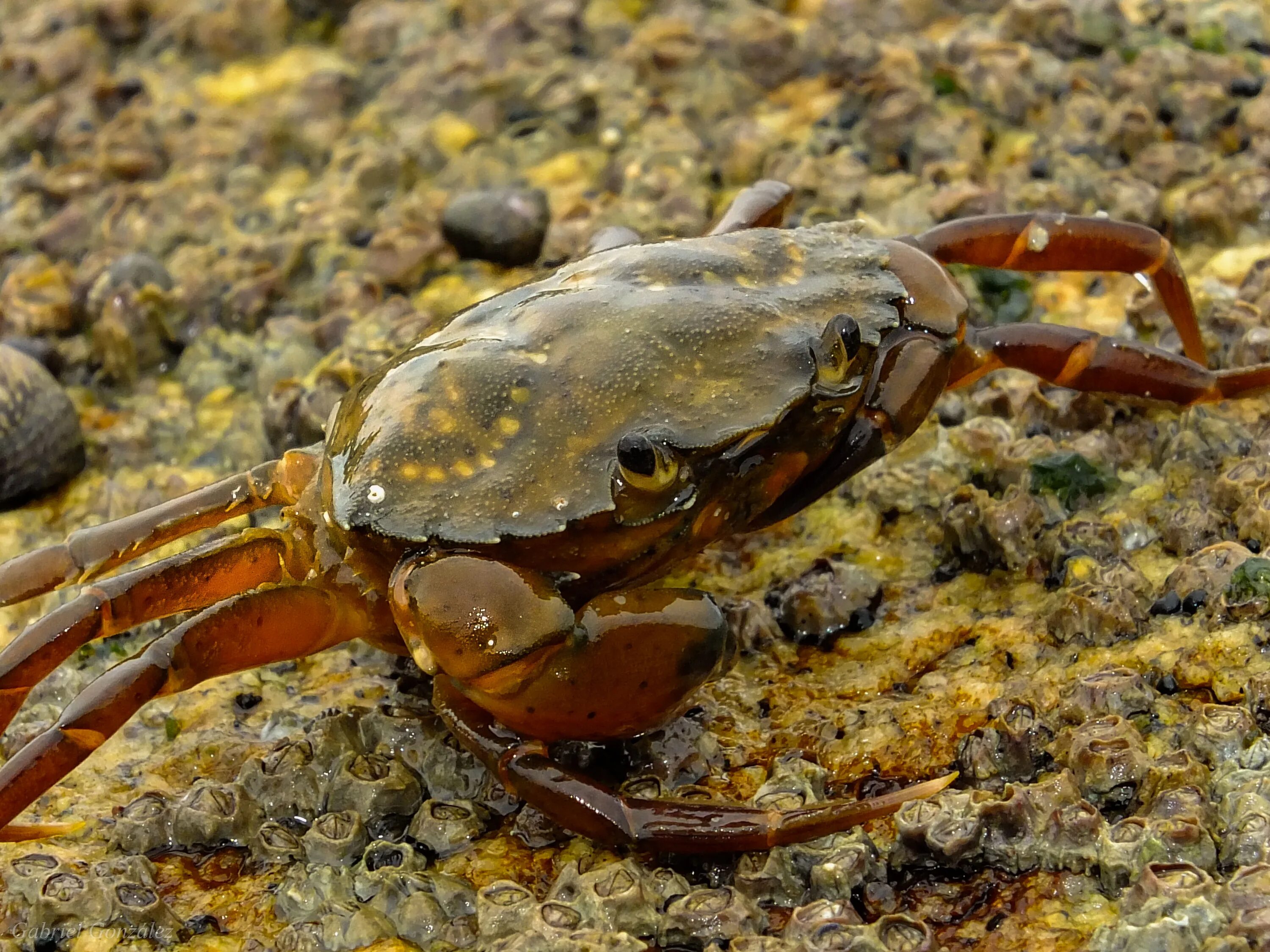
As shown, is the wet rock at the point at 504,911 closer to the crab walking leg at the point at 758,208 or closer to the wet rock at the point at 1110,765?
the wet rock at the point at 1110,765

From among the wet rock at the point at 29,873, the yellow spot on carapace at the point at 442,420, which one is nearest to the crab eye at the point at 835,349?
the yellow spot on carapace at the point at 442,420

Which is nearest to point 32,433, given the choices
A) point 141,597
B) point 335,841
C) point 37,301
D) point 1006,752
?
point 37,301

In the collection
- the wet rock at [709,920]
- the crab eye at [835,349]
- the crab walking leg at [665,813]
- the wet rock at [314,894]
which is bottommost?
the wet rock at [709,920]

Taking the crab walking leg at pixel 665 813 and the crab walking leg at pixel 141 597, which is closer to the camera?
the crab walking leg at pixel 665 813

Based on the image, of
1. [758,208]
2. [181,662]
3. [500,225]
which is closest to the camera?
[181,662]

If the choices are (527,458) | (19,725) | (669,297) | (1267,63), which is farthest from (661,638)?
(1267,63)

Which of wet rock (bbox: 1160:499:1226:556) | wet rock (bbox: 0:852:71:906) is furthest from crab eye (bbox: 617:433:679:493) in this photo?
wet rock (bbox: 0:852:71:906)
